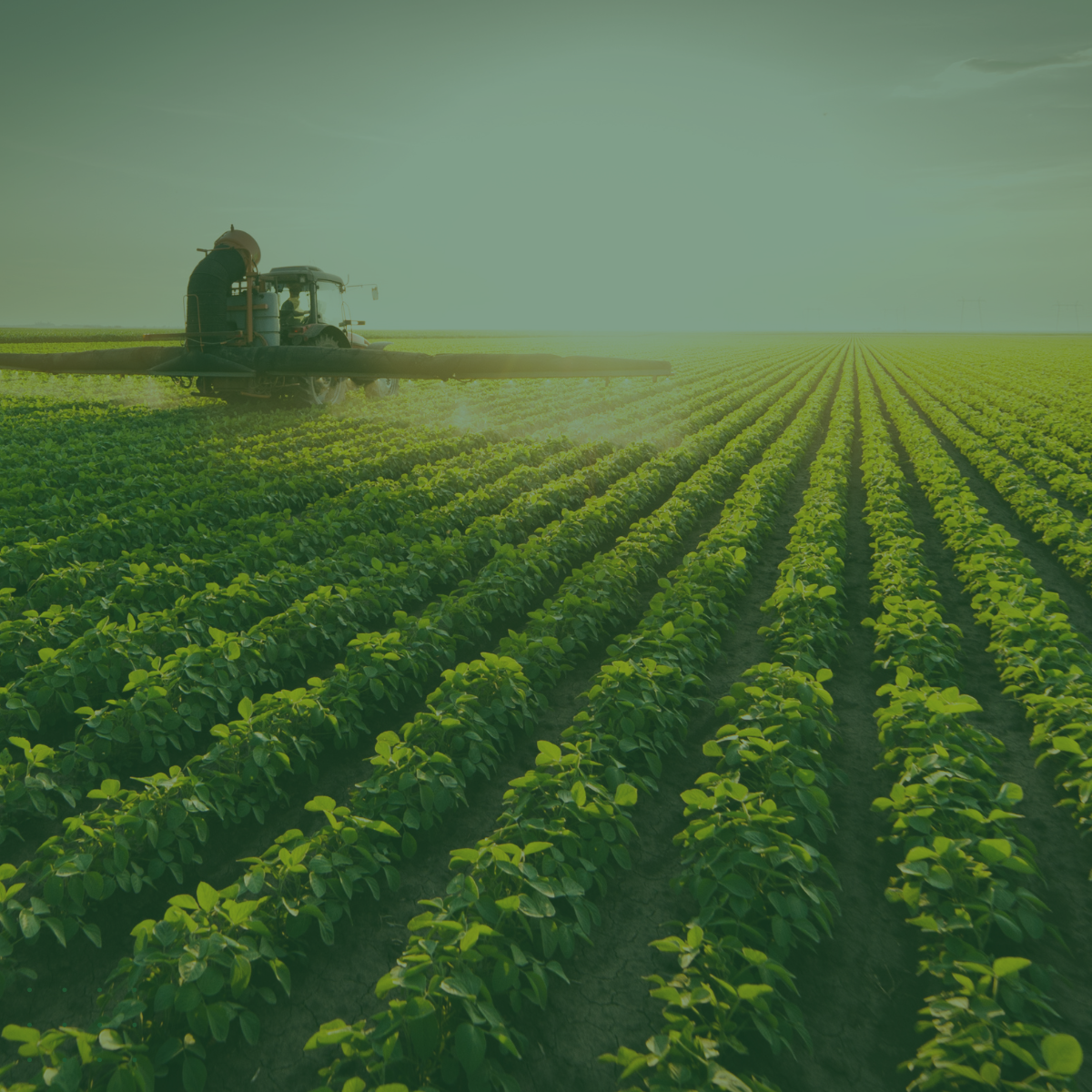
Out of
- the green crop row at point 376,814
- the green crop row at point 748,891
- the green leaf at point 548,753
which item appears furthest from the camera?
the green leaf at point 548,753

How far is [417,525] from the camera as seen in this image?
30.8ft

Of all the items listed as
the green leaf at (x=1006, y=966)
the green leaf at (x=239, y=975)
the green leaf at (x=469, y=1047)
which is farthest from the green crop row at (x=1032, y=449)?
the green leaf at (x=239, y=975)

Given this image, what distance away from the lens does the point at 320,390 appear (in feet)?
69.7

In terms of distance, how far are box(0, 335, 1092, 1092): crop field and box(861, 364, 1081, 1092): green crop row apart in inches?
1.0

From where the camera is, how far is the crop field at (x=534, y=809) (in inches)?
114

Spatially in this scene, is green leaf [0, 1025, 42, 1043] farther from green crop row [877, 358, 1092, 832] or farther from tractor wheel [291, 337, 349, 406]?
tractor wheel [291, 337, 349, 406]

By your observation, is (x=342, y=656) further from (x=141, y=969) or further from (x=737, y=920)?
(x=737, y=920)

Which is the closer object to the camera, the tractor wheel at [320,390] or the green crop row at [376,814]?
the green crop row at [376,814]

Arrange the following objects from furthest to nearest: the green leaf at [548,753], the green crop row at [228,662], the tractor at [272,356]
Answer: the tractor at [272,356] → the green crop row at [228,662] → the green leaf at [548,753]

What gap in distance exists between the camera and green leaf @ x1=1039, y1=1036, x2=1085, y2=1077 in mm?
2381

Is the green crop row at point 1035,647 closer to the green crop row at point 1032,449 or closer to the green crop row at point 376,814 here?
the green crop row at point 376,814

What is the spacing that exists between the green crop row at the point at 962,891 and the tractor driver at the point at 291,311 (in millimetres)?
18586

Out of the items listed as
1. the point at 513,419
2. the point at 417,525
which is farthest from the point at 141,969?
the point at 513,419

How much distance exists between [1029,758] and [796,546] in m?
3.92
